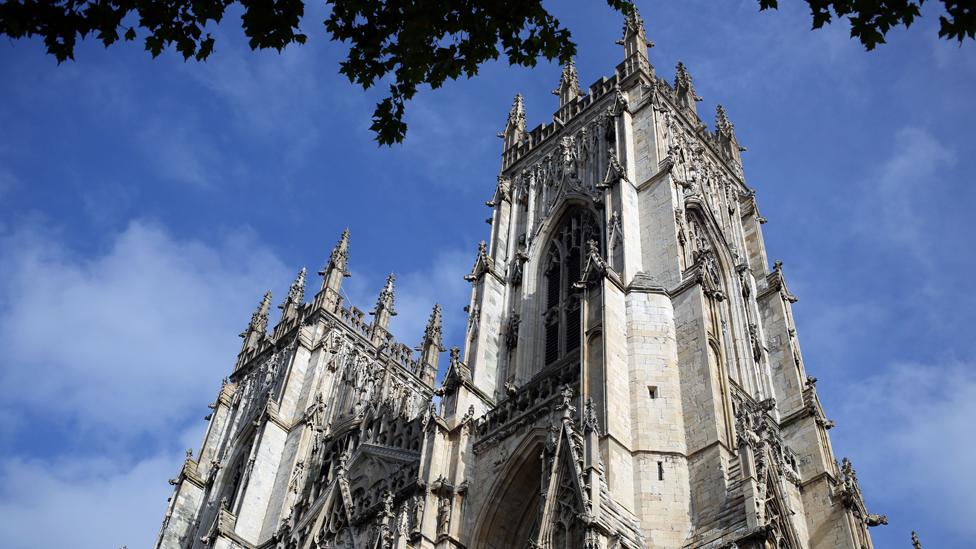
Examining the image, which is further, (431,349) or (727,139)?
(431,349)

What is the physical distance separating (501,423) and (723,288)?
27.8 ft

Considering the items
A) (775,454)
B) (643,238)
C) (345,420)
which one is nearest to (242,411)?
(345,420)

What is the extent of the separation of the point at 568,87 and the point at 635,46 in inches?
138

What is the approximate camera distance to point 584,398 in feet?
62.4

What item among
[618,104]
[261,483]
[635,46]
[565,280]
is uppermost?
[635,46]

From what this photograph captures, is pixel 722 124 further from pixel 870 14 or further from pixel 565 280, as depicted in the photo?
pixel 870 14

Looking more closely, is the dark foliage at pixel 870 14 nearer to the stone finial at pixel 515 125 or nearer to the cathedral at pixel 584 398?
the cathedral at pixel 584 398

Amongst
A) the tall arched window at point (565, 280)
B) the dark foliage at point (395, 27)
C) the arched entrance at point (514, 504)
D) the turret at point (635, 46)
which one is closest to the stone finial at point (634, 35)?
the turret at point (635, 46)

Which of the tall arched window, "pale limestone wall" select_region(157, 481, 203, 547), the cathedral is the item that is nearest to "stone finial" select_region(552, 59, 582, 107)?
the cathedral

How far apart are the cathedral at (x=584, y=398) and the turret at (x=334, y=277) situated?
1.10 ft

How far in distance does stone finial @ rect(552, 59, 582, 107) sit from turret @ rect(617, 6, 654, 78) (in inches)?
95.7

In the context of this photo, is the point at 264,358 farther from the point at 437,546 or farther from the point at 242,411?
the point at 437,546

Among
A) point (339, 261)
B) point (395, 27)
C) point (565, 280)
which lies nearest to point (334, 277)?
point (339, 261)

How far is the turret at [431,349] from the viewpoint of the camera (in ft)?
134
